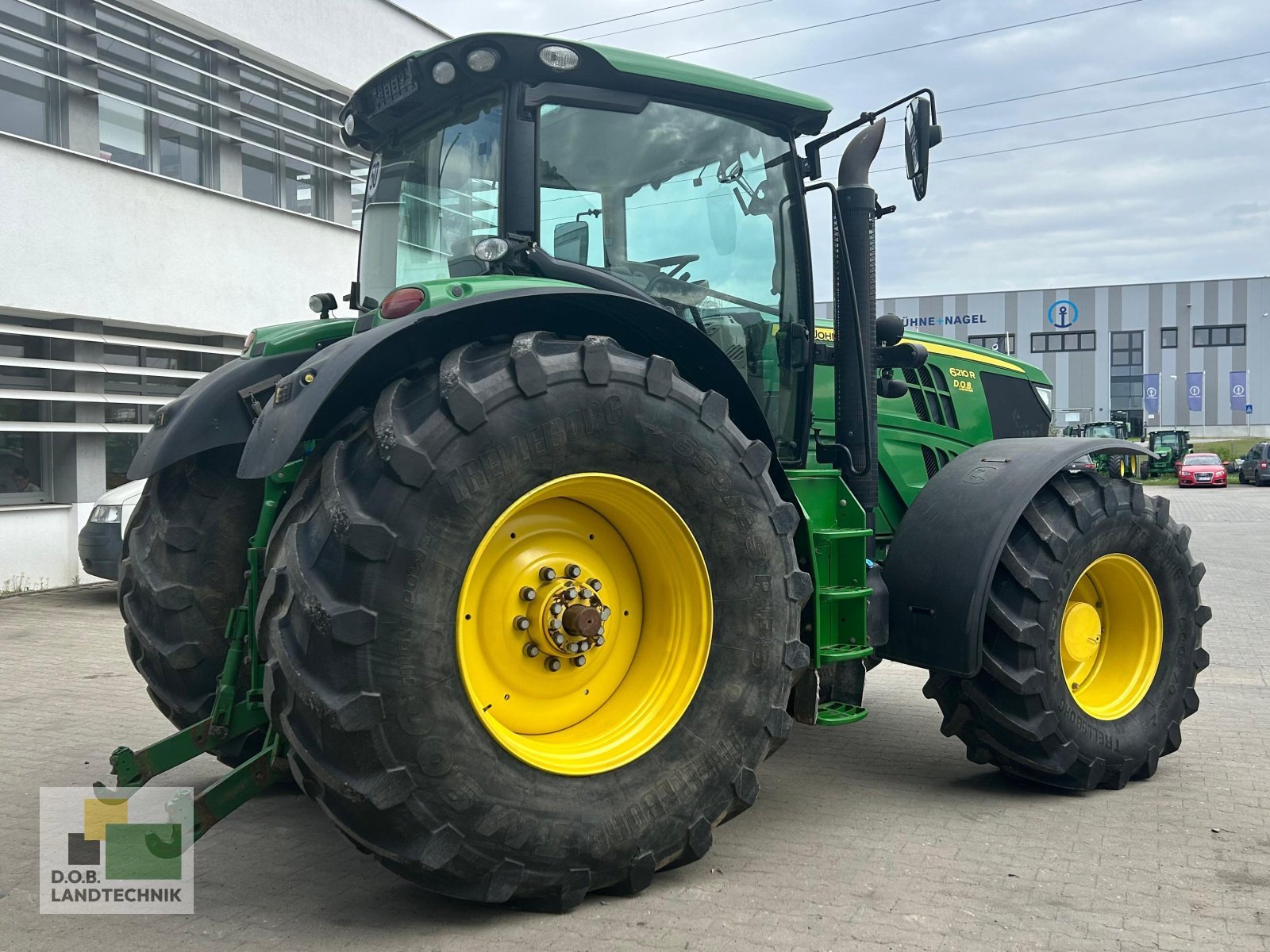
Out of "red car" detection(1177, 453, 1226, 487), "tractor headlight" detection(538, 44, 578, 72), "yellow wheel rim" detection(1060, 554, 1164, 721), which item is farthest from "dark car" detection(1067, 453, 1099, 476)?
"red car" detection(1177, 453, 1226, 487)

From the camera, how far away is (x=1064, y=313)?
55.9m

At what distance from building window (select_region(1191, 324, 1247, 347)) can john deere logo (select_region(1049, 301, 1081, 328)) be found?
18.6 feet

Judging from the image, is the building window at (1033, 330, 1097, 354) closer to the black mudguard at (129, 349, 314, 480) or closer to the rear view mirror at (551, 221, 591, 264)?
the rear view mirror at (551, 221, 591, 264)

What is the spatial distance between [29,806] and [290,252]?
10.6 metres

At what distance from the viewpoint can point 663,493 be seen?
11.8 ft

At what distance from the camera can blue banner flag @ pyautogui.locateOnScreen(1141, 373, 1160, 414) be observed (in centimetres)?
5425

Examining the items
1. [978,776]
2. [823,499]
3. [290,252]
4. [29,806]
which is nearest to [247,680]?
[29,806]

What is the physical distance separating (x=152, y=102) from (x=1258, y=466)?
3617 cm

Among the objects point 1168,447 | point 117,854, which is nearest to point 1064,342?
point 1168,447

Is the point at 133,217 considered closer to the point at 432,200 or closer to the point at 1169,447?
the point at 432,200

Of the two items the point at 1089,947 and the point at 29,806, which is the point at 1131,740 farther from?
the point at 29,806

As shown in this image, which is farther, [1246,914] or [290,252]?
[290,252]

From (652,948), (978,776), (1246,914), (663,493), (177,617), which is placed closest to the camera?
(652,948)

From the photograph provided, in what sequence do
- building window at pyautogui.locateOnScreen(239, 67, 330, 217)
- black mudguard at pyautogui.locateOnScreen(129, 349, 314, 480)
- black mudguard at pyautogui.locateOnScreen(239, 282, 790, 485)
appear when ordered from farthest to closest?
building window at pyautogui.locateOnScreen(239, 67, 330, 217) < black mudguard at pyautogui.locateOnScreen(129, 349, 314, 480) < black mudguard at pyautogui.locateOnScreen(239, 282, 790, 485)
